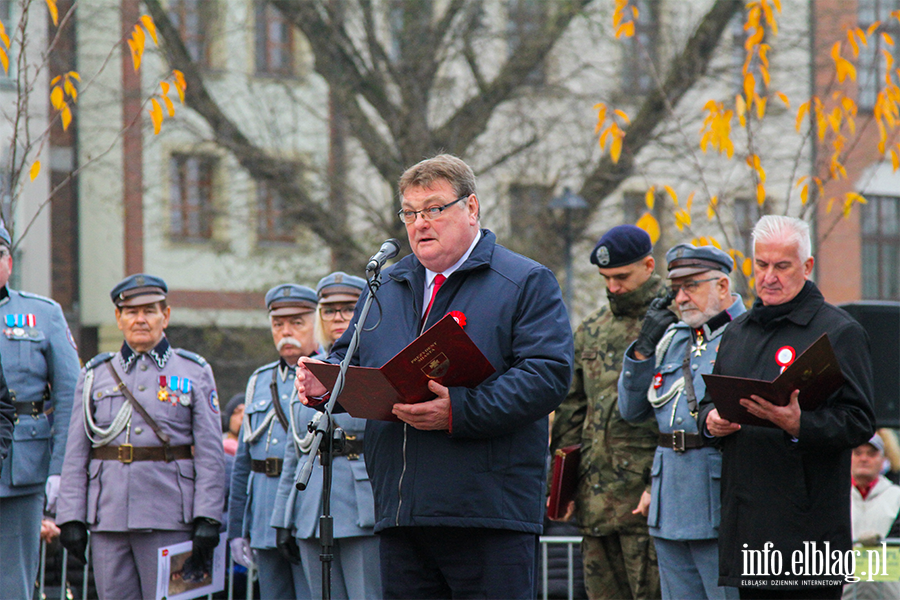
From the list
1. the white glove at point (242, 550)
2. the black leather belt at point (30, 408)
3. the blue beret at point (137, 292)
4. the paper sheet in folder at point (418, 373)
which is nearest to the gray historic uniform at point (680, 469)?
the paper sheet in folder at point (418, 373)

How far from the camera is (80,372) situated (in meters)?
6.40

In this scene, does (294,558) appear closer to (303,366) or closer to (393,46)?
(303,366)

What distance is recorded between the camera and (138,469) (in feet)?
19.7

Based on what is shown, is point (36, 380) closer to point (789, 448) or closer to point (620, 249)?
point (620, 249)

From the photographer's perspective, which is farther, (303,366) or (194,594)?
(194,594)

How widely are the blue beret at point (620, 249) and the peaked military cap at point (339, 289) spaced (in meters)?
1.29

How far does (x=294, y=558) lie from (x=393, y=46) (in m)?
13.0

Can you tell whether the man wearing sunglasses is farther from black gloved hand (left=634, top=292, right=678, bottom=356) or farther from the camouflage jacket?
the camouflage jacket

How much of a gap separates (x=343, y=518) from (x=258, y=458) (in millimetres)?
806

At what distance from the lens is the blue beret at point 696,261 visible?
555 cm

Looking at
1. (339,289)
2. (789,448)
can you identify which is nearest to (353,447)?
(339,289)

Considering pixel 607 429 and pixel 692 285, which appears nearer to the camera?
pixel 692 285

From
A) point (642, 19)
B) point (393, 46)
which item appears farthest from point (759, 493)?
point (642, 19)

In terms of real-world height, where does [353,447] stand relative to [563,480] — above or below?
above
